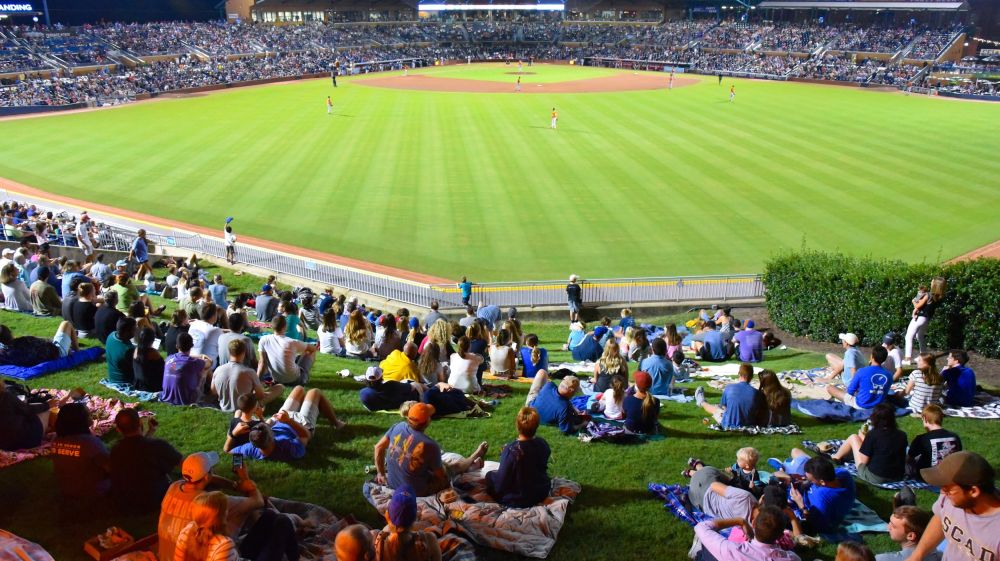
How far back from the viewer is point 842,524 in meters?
6.88

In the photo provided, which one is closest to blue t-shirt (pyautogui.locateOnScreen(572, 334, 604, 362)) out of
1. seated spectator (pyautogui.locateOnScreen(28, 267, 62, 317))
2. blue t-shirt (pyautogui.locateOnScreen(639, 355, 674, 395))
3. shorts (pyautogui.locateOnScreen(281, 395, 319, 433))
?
blue t-shirt (pyautogui.locateOnScreen(639, 355, 674, 395))

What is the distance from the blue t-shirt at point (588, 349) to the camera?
562 inches

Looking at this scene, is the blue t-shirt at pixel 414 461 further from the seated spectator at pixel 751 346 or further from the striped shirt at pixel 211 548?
the seated spectator at pixel 751 346

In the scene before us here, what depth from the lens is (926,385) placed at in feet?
32.3

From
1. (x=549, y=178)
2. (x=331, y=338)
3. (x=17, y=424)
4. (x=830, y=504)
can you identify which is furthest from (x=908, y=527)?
(x=549, y=178)

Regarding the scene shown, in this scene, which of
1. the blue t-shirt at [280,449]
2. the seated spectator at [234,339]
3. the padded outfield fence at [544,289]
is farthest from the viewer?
the padded outfield fence at [544,289]

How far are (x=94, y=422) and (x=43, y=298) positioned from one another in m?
6.98

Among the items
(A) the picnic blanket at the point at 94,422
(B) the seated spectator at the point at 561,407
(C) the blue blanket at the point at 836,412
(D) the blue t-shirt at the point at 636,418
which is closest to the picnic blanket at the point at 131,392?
(A) the picnic blanket at the point at 94,422

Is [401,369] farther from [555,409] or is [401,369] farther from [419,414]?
[419,414]

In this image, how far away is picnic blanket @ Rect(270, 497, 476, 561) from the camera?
6172 millimetres

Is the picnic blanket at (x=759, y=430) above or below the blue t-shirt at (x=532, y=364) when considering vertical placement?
above

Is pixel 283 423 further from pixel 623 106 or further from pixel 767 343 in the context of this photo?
pixel 623 106

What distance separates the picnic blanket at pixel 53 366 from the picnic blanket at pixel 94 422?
1270 mm

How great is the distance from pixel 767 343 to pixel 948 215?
629 inches
